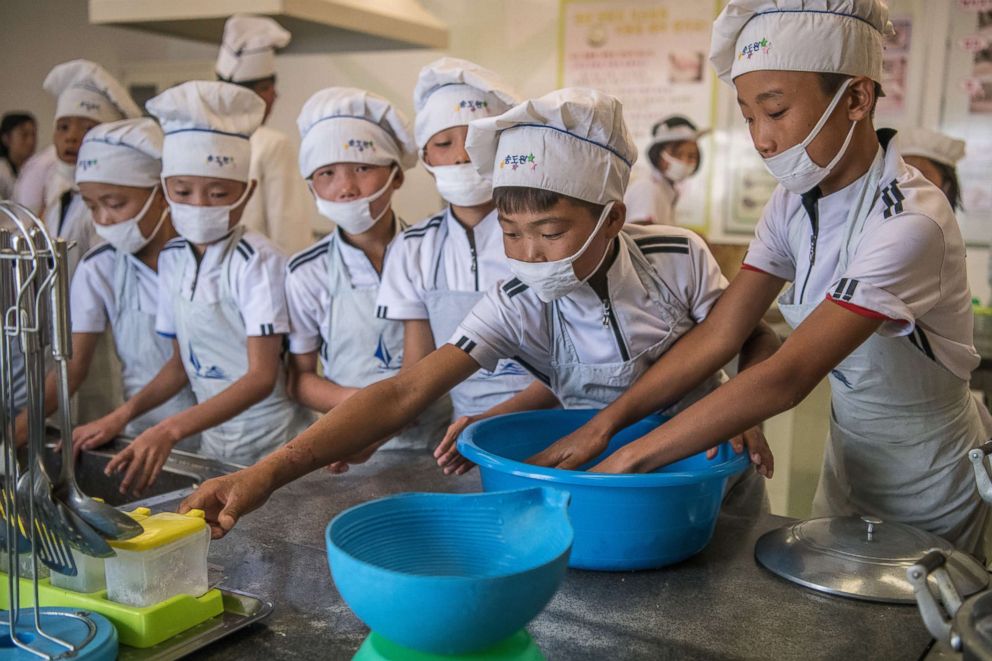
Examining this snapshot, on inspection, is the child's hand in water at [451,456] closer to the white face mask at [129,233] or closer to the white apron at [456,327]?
the white apron at [456,327]

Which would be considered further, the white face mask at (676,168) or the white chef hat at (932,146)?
the white face mask at (676,168)

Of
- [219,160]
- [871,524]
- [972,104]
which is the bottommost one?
[871,524]

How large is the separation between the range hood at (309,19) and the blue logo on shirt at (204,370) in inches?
63.5

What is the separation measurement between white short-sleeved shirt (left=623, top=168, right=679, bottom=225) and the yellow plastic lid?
306 cm

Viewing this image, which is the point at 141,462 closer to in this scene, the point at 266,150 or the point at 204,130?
the point at 204,130

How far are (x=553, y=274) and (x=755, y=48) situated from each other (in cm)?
41

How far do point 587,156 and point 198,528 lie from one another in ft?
2.40

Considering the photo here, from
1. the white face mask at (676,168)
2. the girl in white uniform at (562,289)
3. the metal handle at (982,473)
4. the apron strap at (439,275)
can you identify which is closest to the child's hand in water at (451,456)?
the girl in white uniform at (562,289)

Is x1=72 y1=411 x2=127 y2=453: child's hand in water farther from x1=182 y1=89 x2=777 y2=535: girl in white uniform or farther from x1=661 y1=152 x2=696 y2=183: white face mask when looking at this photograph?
x1=661 y1=152 x2=696 y2=183: white face mask

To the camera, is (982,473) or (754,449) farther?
(754,449)

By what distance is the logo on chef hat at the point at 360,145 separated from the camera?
6.39ft

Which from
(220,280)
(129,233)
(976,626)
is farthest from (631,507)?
(129,233)

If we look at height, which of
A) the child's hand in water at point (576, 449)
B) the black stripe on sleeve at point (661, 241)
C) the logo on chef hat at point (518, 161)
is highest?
the logo on chef hat at point (518, 161)

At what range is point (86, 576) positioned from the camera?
990 mm
